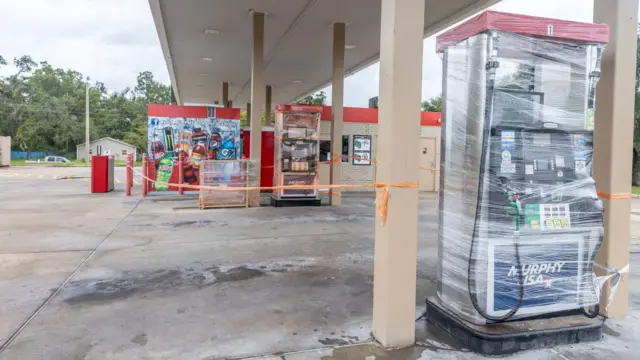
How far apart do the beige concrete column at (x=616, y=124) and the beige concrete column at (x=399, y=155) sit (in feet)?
6.31

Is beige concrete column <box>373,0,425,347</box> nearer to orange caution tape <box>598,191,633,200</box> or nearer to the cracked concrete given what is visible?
the cracked concrete

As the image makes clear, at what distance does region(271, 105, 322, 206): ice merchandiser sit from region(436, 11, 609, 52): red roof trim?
8.32 m

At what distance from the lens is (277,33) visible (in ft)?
42.3

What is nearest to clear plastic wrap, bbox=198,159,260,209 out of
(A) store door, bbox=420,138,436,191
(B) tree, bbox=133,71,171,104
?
(A) store door, bbox=420,138,436,191

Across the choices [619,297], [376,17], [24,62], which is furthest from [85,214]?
[24,62]

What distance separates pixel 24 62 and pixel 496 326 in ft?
318

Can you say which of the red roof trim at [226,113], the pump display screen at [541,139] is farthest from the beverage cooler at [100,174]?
the pump display screen at [541,139]

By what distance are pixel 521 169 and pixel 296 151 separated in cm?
883

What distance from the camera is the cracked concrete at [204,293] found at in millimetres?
3311

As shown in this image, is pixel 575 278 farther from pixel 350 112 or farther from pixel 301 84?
pixel 301 84

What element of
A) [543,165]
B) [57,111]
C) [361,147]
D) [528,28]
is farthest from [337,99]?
[57,111]

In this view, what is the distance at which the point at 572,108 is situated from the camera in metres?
3.47

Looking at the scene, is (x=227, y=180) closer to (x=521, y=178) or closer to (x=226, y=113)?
(x=226, y=113)

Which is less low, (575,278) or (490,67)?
(490,67)
